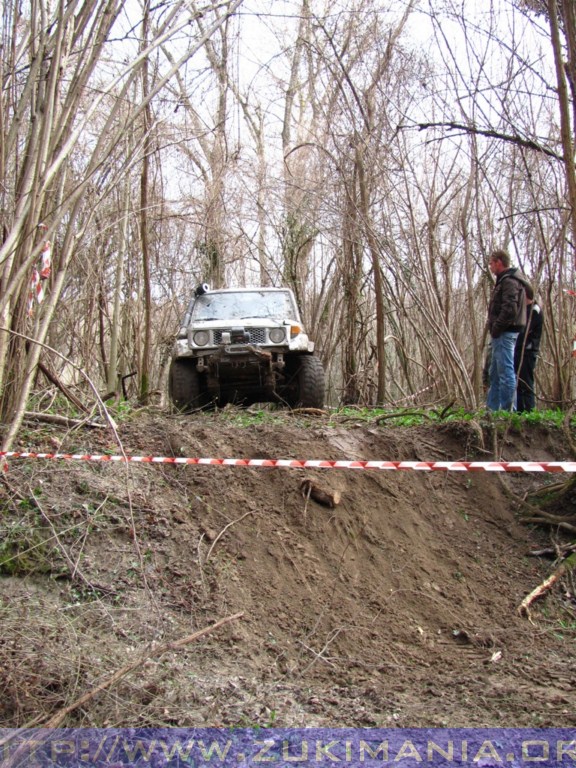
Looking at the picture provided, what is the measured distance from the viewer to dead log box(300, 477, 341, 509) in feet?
15.5

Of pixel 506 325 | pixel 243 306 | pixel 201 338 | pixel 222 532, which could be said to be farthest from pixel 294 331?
pixel 222 532

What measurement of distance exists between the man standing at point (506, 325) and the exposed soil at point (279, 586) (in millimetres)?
687

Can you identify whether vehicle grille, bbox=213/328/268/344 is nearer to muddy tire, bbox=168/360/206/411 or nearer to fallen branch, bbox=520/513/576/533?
muddy tire, bbox=168/360/206/411

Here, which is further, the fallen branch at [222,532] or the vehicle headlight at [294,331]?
→ the vehicle headlight at [294,331]

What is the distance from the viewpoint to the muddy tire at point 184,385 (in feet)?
24.5

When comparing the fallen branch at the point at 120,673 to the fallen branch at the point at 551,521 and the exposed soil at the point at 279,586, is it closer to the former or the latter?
the exposed soil at the point at 279,586

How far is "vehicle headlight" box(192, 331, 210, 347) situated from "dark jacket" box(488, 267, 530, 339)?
10.5 feet

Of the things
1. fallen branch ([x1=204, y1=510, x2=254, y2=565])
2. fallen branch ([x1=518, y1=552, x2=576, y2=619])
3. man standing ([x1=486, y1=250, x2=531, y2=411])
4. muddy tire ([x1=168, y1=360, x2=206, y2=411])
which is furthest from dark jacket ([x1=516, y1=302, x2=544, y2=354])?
fallen branch ([x1=204, y1=510, x2=254, y2=565])

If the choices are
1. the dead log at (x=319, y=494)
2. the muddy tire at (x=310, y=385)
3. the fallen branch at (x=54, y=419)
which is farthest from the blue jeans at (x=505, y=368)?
the fallen branch at (x=54, y=419)

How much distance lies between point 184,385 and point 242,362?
77 cm

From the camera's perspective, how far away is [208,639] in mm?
3295

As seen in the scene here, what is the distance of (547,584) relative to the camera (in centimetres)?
414

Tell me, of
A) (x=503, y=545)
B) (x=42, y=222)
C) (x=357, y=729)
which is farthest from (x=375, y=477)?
(x=42, y=222)

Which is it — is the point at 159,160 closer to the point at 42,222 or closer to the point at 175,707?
the point at 42,222
